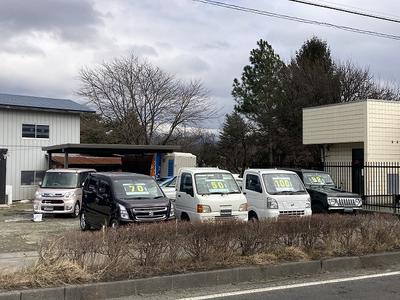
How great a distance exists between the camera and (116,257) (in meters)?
8.25

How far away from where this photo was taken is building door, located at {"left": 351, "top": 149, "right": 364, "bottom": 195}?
957 inches

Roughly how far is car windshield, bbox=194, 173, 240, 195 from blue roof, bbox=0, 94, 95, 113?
23389 millimetres

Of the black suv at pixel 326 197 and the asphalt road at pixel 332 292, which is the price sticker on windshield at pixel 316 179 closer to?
the black suv at pixel 326 197

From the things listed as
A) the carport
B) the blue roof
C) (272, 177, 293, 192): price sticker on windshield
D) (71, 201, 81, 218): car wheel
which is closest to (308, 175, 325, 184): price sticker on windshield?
(272, 177, 293, 192): price sticker on windshield

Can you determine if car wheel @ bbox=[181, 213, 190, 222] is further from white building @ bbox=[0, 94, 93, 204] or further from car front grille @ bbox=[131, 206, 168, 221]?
white building @ bbox=[0, 94, 93, 204]

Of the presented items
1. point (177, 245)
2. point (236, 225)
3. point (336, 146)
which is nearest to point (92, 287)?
point (177, 245)

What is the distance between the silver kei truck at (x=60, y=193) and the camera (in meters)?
21.9

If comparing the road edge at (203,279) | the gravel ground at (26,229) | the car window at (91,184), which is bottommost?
the gravel ground at (26,229)

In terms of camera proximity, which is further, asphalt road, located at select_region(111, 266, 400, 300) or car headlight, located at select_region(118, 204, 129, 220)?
car headlight, located at select_region(118, 204, 129, 220)

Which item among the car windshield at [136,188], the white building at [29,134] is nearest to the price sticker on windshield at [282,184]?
the car windshield at [136,188]

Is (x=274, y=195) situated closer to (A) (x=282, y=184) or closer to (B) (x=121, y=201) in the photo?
(A) (x=282, y=184)

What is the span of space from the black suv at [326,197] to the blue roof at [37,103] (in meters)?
22.4

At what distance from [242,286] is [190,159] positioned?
25.0 meters

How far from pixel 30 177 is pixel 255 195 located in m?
24.1
